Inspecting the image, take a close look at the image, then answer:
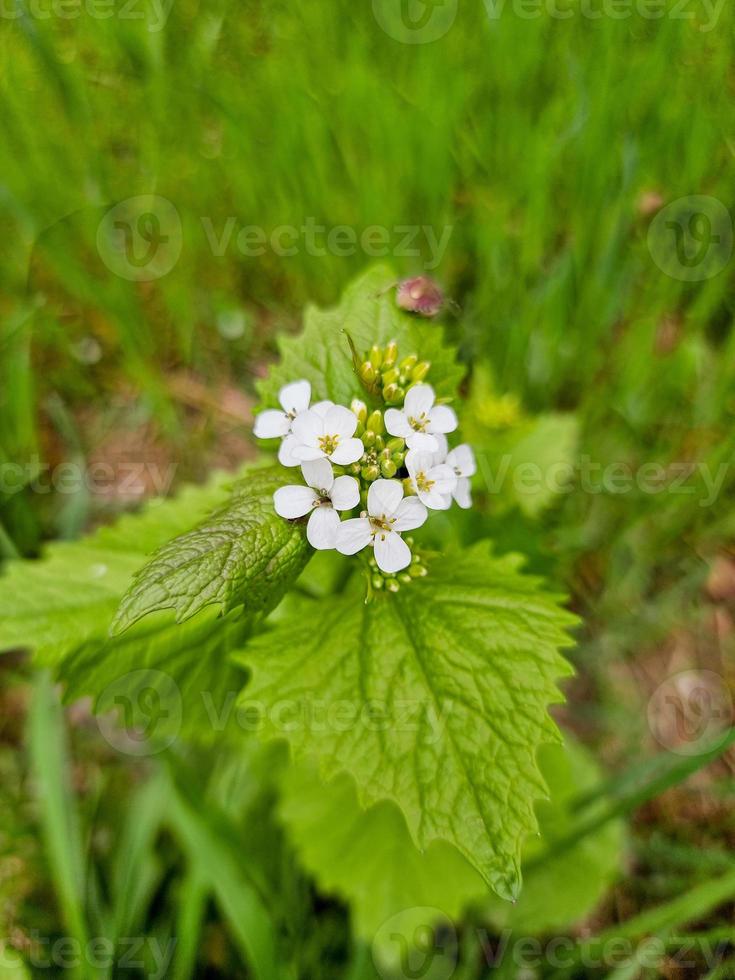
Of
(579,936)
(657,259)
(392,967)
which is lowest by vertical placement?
(579,936)

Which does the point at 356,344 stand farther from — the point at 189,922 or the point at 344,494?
the point at 189,922

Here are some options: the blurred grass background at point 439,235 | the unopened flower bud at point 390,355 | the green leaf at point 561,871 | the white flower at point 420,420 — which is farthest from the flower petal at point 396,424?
the green leaf at point 561,871

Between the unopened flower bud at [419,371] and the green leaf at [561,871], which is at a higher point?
the unopened flower bud at [419,371]

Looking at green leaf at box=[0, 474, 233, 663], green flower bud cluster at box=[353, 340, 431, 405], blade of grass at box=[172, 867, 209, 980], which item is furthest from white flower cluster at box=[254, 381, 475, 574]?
blade of grass at box=[172, 867, 209, 980]

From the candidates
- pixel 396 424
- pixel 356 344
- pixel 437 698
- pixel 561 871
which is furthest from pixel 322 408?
pixel 561 871

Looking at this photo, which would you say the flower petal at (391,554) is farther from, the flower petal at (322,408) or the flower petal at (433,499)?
the flower petal at (322,408)

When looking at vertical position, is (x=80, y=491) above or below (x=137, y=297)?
below

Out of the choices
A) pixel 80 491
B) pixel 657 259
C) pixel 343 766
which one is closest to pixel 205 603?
pixel 343 766

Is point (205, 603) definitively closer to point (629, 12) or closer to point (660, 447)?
point (660, 447)
